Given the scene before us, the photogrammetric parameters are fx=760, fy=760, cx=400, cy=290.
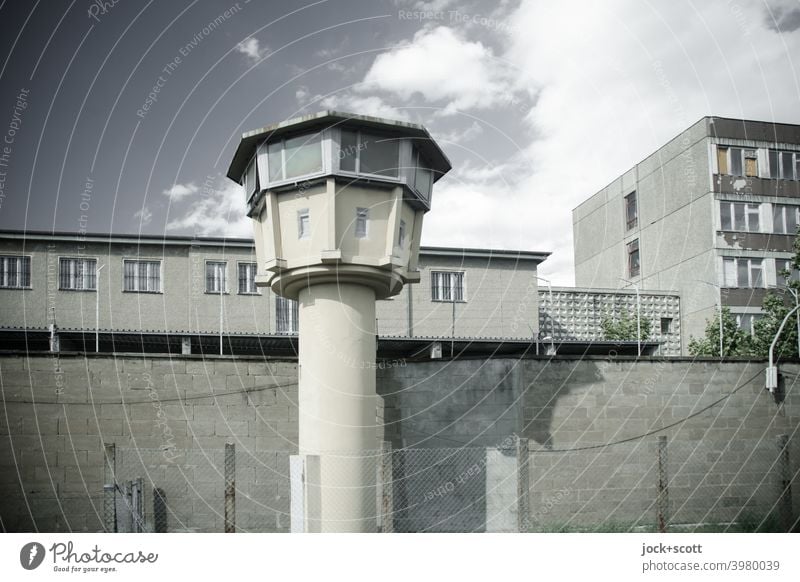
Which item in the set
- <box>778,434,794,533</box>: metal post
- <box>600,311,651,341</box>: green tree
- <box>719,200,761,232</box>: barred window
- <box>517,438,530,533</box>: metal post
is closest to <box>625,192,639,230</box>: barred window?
<box>719,200,761,232</box>: barred window

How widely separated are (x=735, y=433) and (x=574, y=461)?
9.14 feet

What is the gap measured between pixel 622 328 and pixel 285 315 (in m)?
10.3

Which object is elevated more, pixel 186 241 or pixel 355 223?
pixel 186 241

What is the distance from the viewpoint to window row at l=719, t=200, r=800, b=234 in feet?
79.6

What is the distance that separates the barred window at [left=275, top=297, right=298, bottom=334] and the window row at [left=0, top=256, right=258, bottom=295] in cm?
83

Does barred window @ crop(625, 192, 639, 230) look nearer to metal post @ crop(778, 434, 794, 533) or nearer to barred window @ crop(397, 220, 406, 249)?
metal post @ crop(778, 434, 794, 533)

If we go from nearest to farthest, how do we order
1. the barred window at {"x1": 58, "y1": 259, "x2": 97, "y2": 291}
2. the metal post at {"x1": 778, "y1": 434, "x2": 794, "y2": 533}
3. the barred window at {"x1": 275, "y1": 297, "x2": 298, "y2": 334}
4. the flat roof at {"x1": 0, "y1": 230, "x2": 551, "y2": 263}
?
the metal post at {"x1": 778, "y1": 434, "x2": 794, "y2": 533}, the flat roof at {"x1": 0, "y1": 230, "x2": 551, "y2": 263}, the barred window at {"x1": 58, "y1": 259, "x2": 97, "y2": 291}, the barred window at {"x1": 275, "y1": 297, "x2": 298, "y2": 334}

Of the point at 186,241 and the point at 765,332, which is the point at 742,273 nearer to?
the point at 765,332

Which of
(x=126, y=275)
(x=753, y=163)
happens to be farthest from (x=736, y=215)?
(x=126, y=275)

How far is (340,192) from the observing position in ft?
29.5

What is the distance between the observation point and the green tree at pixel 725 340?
21.6 metres

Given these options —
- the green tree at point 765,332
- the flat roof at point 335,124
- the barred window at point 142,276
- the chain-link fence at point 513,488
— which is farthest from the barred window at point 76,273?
the green tree at point 765,332

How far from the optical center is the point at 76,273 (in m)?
20.4
